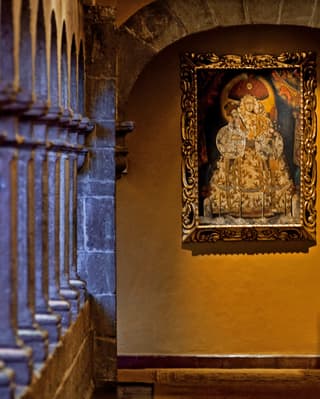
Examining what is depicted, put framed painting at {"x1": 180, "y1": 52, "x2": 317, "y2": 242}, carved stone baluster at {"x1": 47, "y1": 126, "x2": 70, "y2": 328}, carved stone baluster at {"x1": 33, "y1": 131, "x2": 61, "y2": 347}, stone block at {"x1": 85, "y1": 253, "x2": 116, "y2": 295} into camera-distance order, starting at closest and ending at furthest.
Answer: carved stone baluster at {"x1": 33, "y1": 131, "x2": 61, "y2": 347} < carved stone baluster at {"x1": 47, "y1": 126, "x2": 70, "y2": 328} < stone block at {"x1": 85, "y1": 253, "x2": 116, "y2": 295} < framed painting at {"x1": 180, "y1": 52, "x2": 317, "y2": 242}

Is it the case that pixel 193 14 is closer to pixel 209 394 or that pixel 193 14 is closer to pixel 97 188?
pixel 97 188

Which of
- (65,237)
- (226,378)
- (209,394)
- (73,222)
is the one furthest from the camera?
(226,378)

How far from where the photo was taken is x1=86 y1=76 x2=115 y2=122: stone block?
258 inches

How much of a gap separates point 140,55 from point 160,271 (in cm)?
217

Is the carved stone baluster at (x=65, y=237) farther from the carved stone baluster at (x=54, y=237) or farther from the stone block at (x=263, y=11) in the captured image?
the stone block at (x=263, y=11)

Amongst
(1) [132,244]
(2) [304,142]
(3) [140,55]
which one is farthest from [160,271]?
(3) [140,55]

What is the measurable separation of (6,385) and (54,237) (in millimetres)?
1784

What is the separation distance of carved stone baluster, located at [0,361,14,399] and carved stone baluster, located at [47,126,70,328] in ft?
5.33

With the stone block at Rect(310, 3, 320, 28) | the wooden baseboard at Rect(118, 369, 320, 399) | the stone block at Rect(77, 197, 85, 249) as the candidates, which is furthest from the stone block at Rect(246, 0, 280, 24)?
the wooden baseboard at Rect(118, 369, 320, 399)

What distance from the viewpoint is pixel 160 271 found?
858 cm

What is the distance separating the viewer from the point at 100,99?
6570 mm

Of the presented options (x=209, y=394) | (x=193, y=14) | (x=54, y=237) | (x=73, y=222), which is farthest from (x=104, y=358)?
(x=193, y=14)

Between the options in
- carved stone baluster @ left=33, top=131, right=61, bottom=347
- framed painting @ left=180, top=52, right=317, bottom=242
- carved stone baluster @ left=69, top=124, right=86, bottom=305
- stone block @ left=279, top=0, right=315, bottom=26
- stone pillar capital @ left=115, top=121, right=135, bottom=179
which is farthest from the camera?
framed painting @ left=180, top=52, right=317, bottom=242

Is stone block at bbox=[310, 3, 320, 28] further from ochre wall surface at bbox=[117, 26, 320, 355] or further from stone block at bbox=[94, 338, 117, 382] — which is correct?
stone block at bbox=[94, 338, 117, 382]
